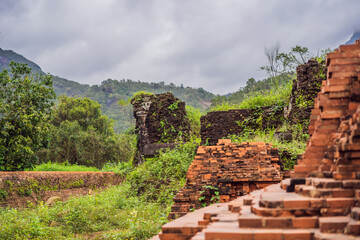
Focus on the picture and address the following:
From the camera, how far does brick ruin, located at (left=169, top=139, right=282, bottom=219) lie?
583cm

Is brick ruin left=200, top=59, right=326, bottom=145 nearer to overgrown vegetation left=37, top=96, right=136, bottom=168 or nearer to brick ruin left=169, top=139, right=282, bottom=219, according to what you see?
brick ruin left=169, top=139, right=282, bottom=219

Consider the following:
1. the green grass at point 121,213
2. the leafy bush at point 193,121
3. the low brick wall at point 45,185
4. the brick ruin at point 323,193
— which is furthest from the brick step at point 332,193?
the leafy bush at point 193,121

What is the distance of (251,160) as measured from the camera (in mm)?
6055

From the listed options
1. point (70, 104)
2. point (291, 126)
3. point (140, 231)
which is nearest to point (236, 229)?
point (140, 231)

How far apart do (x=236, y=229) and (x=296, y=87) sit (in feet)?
31.5

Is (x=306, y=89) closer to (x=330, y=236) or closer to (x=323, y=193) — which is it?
(x=323, y=193)

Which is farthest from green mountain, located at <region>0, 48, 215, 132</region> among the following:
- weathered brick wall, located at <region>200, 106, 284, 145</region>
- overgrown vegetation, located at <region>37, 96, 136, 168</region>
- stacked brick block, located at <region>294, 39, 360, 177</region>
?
stacked brick block, located at <region>294, 39, 360, 177</region>

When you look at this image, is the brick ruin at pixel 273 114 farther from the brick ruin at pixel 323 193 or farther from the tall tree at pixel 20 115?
the brick ruin at pixel 323 193

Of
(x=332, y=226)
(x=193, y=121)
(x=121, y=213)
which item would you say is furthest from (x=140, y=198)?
(x=332, y=226)

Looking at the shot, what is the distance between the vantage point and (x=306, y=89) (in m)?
10.3

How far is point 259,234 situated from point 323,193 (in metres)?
0.49

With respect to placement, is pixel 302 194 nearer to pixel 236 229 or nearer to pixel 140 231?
pixel 236 229

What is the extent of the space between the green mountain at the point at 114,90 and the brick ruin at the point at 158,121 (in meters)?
36.2

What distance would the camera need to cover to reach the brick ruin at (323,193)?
1.85 metres
